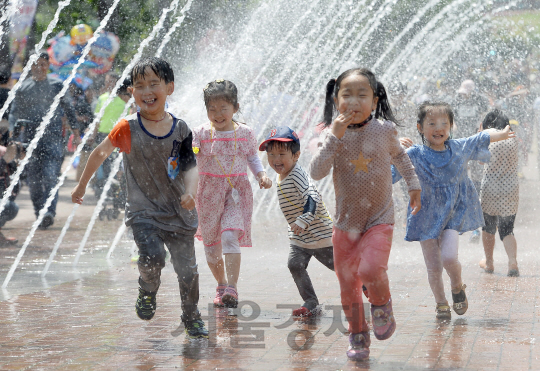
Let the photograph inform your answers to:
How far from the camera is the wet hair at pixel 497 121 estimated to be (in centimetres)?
662

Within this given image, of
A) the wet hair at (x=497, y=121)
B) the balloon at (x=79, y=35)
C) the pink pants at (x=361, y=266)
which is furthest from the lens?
the balloon at (x=79, y=35)

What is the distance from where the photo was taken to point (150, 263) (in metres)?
4.17

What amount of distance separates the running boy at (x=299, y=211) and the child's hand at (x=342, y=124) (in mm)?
1230

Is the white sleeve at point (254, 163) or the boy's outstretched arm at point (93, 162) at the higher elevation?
the white sleeve at point (254, 163)

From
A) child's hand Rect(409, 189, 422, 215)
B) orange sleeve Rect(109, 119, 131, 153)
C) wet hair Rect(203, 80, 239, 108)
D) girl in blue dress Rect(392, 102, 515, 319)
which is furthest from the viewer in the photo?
wet hair Rect(203, 80, 239, 108)

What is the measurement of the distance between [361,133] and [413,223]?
130 cm

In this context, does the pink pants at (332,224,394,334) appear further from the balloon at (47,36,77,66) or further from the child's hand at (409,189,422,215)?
the balloon at (47,36,77,66)

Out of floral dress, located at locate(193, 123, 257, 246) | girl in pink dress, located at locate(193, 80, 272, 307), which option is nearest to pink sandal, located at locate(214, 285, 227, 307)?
girl in pink dress, located at locate(193, 80, 272, 307)

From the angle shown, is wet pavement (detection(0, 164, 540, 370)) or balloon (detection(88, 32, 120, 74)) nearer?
wet pavement (detection(0, 164, 540, 370))

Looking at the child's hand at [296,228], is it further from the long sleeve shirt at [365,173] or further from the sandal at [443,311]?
the sandal at [443,311]

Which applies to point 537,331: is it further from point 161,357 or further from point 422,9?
point 422,9

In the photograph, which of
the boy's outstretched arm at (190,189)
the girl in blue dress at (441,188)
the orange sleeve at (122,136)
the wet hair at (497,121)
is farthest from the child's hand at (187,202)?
the wet hair at (497,121)

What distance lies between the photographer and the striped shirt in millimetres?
4988

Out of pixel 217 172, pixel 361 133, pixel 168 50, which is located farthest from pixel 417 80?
pixel 361 133
